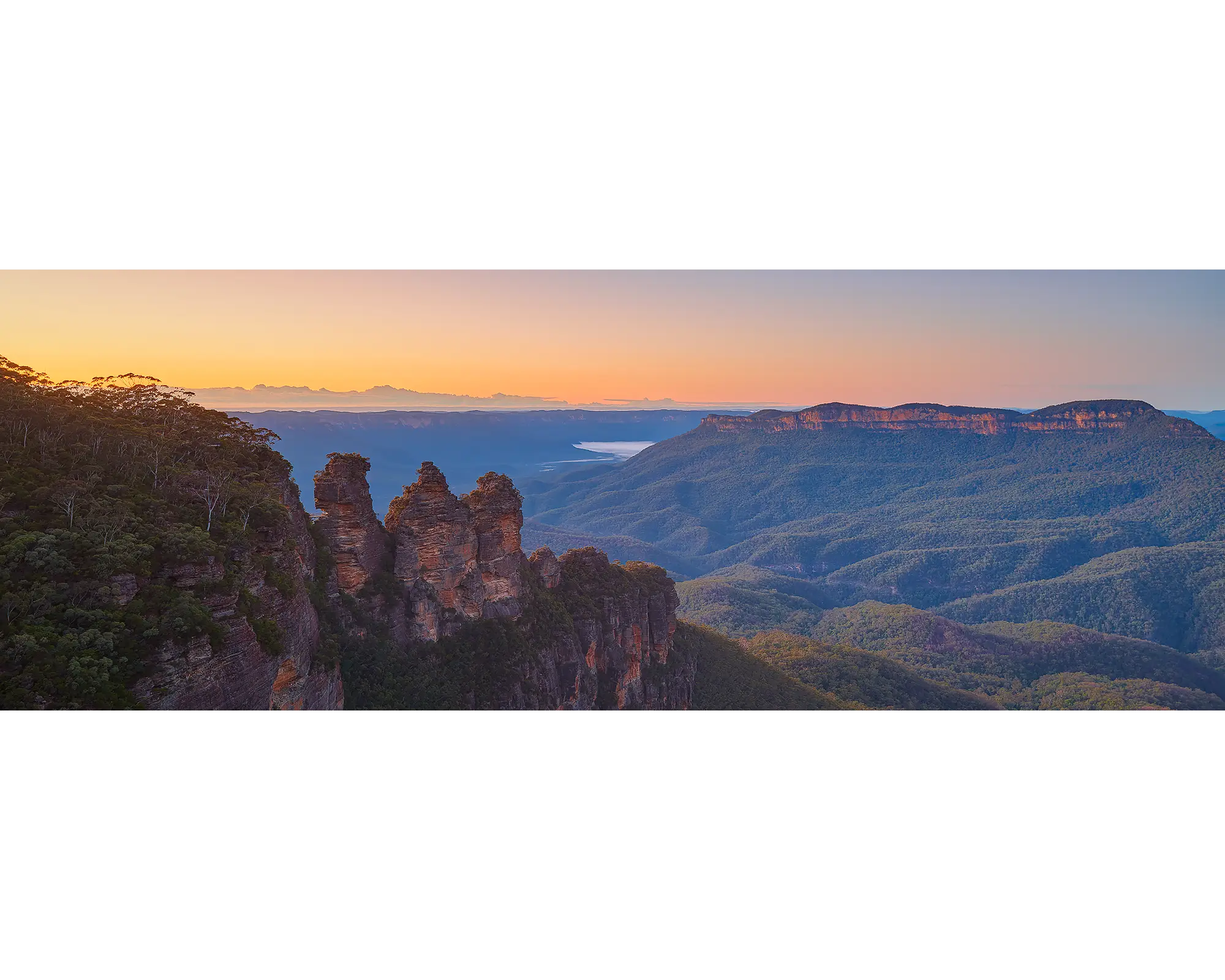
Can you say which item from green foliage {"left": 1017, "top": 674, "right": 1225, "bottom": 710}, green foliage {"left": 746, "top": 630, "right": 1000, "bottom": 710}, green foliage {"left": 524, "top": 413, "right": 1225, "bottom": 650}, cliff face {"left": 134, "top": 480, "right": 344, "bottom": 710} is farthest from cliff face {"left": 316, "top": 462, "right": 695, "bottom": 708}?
green foliage {"left": 1017, "top": 674, "right": 1225, "bottom": 710}

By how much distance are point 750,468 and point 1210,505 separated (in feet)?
253

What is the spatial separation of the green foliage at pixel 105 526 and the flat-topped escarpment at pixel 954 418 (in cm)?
15090

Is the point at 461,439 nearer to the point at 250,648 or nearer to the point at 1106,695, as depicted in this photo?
the point at 1106,695

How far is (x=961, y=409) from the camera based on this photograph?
149m

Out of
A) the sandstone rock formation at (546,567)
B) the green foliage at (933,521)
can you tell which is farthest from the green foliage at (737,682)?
the green foliage at (933,521)

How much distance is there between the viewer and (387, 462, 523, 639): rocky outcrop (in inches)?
766

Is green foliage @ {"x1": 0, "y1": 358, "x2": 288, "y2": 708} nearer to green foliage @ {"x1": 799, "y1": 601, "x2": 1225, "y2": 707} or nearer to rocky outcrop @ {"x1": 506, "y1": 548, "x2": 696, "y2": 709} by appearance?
rocky outcrop @ {"x1": 506, "y1": 548, "x2": 696, "y2": 709}

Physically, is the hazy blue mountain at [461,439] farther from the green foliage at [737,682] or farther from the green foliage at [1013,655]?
the green foliage at [1013,655]

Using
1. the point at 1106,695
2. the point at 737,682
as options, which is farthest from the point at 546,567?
the point at 1106,695

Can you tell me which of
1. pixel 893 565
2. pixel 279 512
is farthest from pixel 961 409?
pixel 279 512

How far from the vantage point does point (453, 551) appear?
20453mm

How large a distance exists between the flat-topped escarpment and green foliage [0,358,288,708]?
15090cm

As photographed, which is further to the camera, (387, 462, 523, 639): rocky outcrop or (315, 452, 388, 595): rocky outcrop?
(387, 462, 523, 639): rocky outcrop

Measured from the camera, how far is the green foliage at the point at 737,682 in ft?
104
